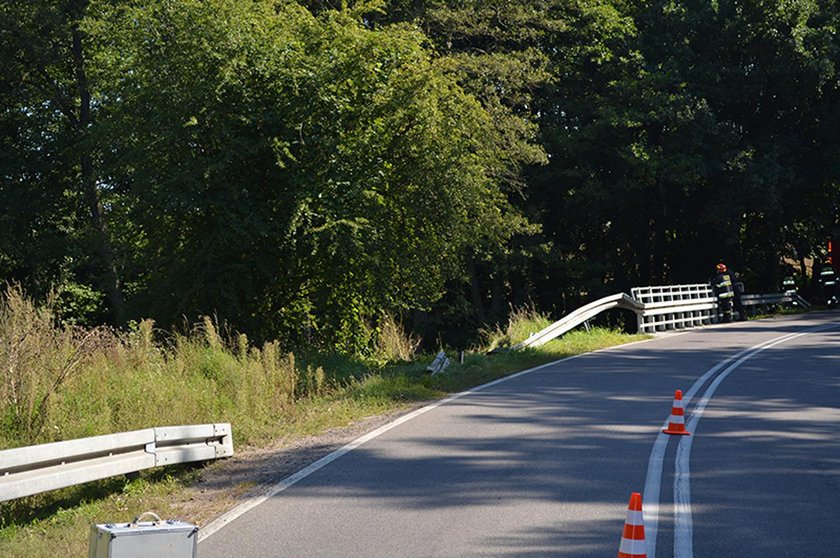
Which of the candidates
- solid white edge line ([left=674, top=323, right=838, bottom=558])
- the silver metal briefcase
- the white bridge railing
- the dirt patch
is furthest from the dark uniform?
the silver metal briefcase

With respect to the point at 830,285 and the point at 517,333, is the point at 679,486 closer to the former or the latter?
the point at 517,333

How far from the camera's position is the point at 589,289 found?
141ft

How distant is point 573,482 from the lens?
358 inches

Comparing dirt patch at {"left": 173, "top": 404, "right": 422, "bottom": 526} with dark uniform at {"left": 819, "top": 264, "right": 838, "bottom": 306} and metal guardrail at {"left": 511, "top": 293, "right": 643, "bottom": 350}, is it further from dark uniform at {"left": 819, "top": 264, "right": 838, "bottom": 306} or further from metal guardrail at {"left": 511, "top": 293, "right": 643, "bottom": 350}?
dark uniform at {"left": 819, "top": 264, "right": 838, "bottom": 306}

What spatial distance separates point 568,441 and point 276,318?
13.6 meters

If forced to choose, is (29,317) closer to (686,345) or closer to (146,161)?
(146,161)

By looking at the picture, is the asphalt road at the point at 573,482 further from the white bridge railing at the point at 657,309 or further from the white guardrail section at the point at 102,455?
the white bridge railing at the point at 657,309

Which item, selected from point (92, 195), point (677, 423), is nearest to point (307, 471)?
point (677, 423)

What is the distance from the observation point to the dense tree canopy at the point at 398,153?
2194 centimetres

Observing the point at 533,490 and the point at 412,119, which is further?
the point at 412,119

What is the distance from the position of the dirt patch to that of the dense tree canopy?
9.96m

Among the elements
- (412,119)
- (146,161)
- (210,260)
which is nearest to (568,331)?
(412,119)

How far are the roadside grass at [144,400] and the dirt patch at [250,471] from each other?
0.11 metres

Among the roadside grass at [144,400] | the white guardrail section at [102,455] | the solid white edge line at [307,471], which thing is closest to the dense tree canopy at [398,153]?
the roadside grass at [144,400]
